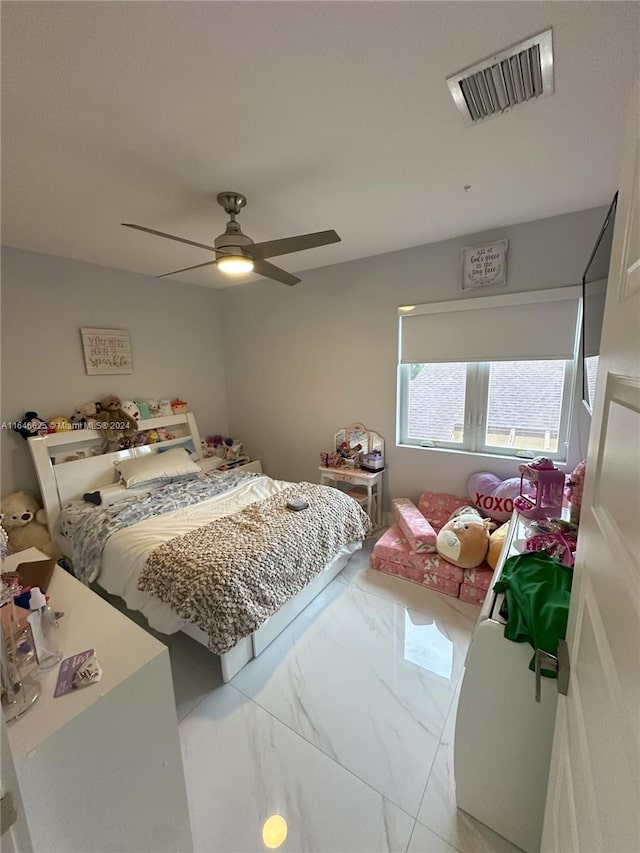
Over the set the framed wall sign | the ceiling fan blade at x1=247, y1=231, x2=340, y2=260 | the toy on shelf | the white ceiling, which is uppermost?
the white ceiling

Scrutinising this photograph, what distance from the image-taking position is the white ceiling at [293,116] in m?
0.97

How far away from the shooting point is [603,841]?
0.48 metres

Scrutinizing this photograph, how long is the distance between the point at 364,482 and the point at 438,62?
264cm

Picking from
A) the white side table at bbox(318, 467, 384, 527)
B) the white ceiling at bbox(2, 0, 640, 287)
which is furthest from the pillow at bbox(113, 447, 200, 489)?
the white ceiling at bbox(2, 0, 640, 287)

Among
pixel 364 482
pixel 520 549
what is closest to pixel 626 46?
pixel 520 549

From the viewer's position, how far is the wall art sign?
2.96 meters

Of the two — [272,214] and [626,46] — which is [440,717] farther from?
[272,214]

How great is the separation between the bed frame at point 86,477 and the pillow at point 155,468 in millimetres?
132

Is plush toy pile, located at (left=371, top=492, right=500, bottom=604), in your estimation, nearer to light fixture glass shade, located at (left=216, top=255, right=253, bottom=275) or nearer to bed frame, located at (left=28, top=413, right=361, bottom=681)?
bed frame, located at (left=28, top=413, right=361, bottom=681)

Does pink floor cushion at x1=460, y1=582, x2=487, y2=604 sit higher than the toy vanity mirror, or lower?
lower

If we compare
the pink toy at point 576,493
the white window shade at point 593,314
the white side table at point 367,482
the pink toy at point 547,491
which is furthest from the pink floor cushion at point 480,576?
the white window shade at point 593,314

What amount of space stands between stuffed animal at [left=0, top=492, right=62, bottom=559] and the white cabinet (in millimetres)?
1896

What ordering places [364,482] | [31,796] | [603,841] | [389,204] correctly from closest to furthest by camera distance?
[603,841] < [31,796] < [389,204] < [364,482]

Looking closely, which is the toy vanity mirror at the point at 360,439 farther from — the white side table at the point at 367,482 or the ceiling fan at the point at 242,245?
the ceiling fan at the point at 242,245
